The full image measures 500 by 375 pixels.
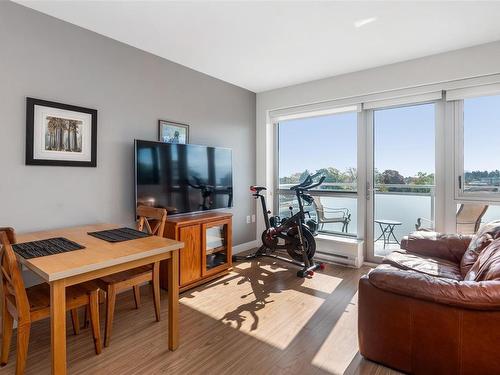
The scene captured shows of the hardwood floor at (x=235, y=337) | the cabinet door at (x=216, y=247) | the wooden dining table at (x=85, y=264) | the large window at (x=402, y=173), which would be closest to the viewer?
the wooden dining table at (x=85, y=264)

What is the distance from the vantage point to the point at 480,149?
3.09 meters

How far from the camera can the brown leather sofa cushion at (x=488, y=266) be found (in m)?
1.66

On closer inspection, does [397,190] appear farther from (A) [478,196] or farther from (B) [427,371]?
(B) [427,371]

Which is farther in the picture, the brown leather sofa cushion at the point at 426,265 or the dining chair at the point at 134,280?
the brown leather sofa cushion at the point at 426,265

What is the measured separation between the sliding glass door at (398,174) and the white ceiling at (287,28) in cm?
74

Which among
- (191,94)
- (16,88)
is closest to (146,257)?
(16,88)

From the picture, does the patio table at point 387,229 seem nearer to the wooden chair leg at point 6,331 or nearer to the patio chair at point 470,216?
the patio chair at point 470,216

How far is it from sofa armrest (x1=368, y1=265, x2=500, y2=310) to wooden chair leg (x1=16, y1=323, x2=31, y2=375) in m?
2.05

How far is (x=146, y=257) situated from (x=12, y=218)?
1.32 meters

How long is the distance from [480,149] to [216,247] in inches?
125

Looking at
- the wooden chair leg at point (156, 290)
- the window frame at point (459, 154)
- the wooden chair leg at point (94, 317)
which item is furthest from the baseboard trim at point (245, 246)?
the window frame at point (459, 154)

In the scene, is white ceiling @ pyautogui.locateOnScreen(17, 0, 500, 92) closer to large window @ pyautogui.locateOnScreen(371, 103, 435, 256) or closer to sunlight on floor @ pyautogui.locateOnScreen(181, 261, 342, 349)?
large window @ pyautogui.locateOnScreen(371, 103, 435, 256)

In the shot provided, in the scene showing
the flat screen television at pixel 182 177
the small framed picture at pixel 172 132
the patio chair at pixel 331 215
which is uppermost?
the small framed picture at pixel 172 132

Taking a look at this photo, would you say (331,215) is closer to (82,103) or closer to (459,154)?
(459,154)
